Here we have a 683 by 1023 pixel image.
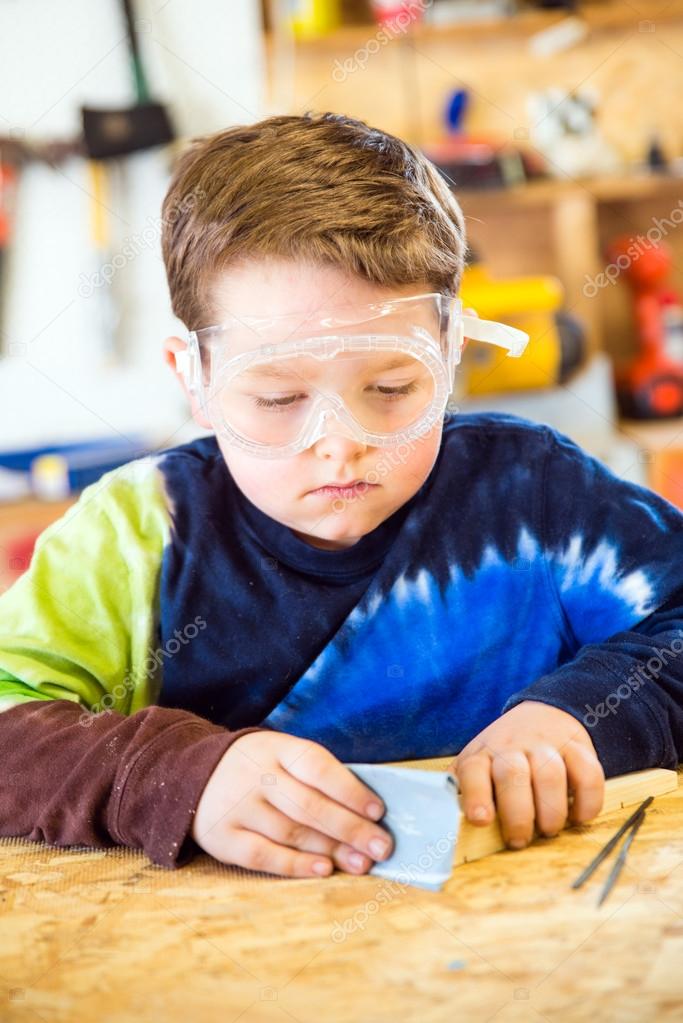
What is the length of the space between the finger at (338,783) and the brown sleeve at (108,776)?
8cm

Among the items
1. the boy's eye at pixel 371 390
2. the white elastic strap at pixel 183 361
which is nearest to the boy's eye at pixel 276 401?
the boy's eye at pixel 371 390

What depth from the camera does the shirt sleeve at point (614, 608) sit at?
1.00m

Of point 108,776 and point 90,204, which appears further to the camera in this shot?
point 90,204

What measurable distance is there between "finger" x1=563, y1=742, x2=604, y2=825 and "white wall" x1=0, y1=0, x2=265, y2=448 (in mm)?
2623

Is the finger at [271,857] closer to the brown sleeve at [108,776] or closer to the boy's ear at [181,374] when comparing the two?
the brown sleeve at [108,776]

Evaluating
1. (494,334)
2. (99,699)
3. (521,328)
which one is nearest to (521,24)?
(521,328)

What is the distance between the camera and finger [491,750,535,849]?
87 cm

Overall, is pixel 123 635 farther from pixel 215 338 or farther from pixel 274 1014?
pixel 274 1014

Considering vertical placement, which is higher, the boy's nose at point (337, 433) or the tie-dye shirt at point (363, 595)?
the boy's nose at point (337, 433)

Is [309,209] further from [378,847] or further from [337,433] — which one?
[378,847]

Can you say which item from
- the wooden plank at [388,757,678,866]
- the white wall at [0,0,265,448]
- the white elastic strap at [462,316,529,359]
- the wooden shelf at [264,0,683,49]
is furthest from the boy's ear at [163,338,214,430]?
the wooden shelf at [264,0,683,49]

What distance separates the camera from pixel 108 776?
927 mm

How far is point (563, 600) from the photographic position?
4.14 ft

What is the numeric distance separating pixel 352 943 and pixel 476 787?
21cm
